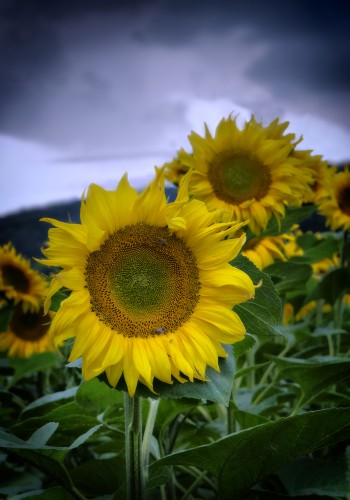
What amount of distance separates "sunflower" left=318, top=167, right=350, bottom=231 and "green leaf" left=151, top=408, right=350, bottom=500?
2.49 ft

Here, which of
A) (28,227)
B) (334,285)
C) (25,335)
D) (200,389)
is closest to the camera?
(200,389)

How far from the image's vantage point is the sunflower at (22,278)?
1.81 metres

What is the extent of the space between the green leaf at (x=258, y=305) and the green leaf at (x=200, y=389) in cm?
7

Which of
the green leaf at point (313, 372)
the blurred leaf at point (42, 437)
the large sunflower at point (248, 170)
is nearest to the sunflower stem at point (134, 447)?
the blurred leaf at point (42, 437)

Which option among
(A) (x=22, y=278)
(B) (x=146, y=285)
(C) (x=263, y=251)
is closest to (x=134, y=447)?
A: (B) (x=146, y=285)

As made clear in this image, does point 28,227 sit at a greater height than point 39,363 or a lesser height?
greater

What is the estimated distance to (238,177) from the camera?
1114 mm

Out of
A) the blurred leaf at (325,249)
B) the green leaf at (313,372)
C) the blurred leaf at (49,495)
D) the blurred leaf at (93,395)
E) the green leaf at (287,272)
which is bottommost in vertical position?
the blurred leaf at (49,495)

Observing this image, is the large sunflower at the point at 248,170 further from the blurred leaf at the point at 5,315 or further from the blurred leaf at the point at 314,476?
the blurred leaf at the point at 5,315

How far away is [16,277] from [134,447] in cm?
128

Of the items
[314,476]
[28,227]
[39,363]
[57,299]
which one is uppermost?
[28,227]

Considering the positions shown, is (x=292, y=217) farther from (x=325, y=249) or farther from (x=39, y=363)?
(x=39, y=363)

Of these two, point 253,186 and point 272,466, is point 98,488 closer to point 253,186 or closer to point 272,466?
point 272,466

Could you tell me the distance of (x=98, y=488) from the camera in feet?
3.11
